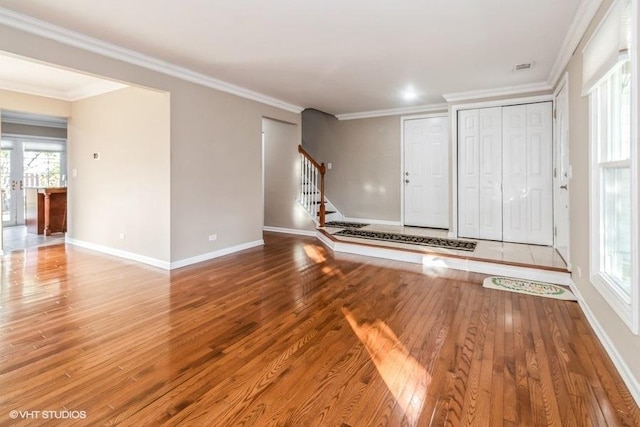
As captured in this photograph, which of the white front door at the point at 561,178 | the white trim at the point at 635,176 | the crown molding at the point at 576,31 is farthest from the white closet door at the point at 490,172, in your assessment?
the white trim at the point at 635,176

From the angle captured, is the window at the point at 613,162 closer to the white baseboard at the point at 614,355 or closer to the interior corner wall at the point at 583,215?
the interior corner wall at the point at 583,215

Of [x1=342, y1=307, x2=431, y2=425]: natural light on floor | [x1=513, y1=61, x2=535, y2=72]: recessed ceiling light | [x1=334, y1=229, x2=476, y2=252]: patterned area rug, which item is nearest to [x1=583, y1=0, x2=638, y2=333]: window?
[x1=342, y1=307, x2=431, y2=425]: natural light on floor

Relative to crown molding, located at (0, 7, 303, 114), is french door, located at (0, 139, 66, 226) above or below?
below

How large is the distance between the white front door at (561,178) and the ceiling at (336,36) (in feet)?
1.85

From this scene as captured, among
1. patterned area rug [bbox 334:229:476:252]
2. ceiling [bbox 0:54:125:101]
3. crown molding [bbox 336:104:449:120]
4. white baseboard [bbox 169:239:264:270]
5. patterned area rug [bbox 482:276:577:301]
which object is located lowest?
patterned area rug [bbox 482:276:577:301]

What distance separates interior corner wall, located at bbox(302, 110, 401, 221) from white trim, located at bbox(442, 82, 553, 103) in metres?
1.65

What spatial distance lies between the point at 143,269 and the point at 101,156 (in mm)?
2264

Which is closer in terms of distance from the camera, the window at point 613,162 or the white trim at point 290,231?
the window at point 613,162

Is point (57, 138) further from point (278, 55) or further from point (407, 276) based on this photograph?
point (407, 276)

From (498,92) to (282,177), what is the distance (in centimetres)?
420

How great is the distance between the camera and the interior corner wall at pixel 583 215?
2178 mm

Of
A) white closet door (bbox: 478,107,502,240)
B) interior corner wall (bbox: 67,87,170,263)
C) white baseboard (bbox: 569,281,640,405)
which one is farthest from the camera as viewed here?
white closet door (bbox: 478,107,502,240)

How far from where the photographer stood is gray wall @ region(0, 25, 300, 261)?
427 centimetres

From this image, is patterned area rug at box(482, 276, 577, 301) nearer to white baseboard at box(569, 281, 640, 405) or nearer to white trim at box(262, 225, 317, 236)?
white baseboard at box(569, 281, 640, 405)
